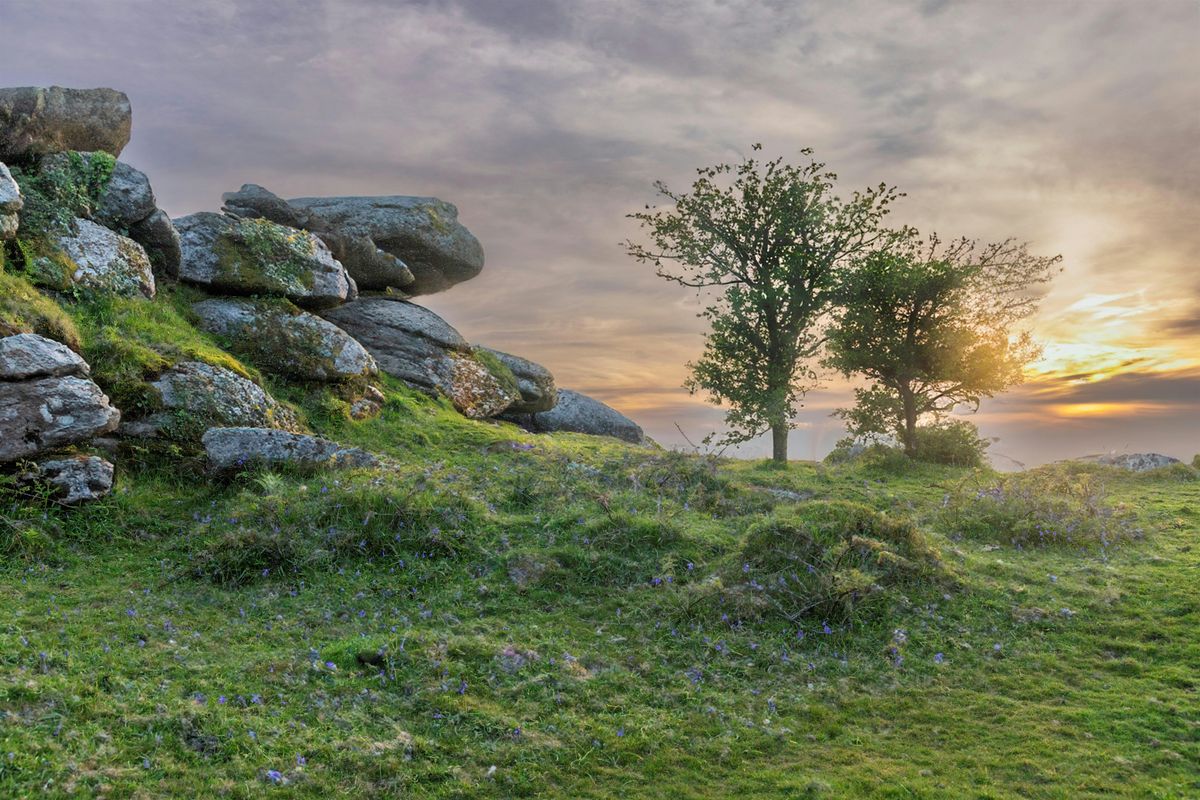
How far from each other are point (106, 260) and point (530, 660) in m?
14.1

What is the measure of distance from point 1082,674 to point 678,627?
4.34 metres

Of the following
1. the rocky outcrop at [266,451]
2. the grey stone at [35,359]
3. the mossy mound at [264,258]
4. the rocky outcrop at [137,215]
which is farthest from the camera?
the mossy mound at [264,258]

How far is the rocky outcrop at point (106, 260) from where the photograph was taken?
1608cm

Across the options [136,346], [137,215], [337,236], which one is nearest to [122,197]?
A: [137,215]

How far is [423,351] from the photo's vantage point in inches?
952

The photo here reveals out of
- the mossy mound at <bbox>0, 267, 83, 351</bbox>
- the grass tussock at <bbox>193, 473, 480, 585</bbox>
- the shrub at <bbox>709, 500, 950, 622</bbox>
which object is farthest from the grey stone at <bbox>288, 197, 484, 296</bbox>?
the shrub at <bbox>709, 500, 950, 622</bbox>

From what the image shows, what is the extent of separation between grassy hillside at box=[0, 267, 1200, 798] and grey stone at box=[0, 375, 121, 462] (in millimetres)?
913

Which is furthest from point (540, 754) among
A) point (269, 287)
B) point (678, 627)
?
point (269, 287)

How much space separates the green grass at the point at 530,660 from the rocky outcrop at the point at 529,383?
1404 cm

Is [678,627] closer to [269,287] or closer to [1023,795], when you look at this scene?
[1023,795]

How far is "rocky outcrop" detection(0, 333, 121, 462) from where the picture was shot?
11570 mm

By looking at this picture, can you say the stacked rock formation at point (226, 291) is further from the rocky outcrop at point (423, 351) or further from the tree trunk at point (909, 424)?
the tree trunk at point (909, 424)

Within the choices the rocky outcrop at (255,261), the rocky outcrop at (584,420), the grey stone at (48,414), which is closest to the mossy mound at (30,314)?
the grey stone at (48,414)

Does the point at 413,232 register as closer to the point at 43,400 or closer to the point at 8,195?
the point at 8,195
